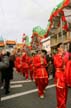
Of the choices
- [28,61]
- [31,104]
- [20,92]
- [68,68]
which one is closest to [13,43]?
[28,61]

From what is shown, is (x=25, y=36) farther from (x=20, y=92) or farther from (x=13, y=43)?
(x=20, y=92)

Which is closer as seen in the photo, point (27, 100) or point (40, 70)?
point (27, 100)

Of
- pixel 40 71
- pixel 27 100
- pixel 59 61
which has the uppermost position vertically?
pixel 59 61

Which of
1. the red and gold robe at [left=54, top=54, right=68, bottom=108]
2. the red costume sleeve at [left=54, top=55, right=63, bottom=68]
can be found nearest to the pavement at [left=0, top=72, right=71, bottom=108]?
the red and gold robe at [left=54, top=54, right=68, bottom=108]

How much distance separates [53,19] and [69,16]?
3.09 metres

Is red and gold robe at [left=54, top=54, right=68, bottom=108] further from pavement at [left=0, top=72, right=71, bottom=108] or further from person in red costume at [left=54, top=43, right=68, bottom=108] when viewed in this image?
pavement at [left=0, top=72, right=71, bottom=108]

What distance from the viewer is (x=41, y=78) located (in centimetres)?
1377

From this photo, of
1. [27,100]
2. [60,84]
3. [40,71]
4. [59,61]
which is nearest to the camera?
[60,84]

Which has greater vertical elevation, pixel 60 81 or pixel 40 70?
pixel 40 70

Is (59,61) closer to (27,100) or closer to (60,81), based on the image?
(60,81)

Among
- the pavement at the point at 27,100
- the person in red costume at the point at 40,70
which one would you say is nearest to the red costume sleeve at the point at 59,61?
the pavement at the point at 27,100

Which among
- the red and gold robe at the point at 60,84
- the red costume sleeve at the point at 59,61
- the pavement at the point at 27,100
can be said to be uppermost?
the red costume sleeve at the point at 59,61

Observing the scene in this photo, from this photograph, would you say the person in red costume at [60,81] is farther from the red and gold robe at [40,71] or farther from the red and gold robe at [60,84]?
the red and gold robe at [40,71]

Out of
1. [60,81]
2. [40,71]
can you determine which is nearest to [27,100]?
[40,71]
